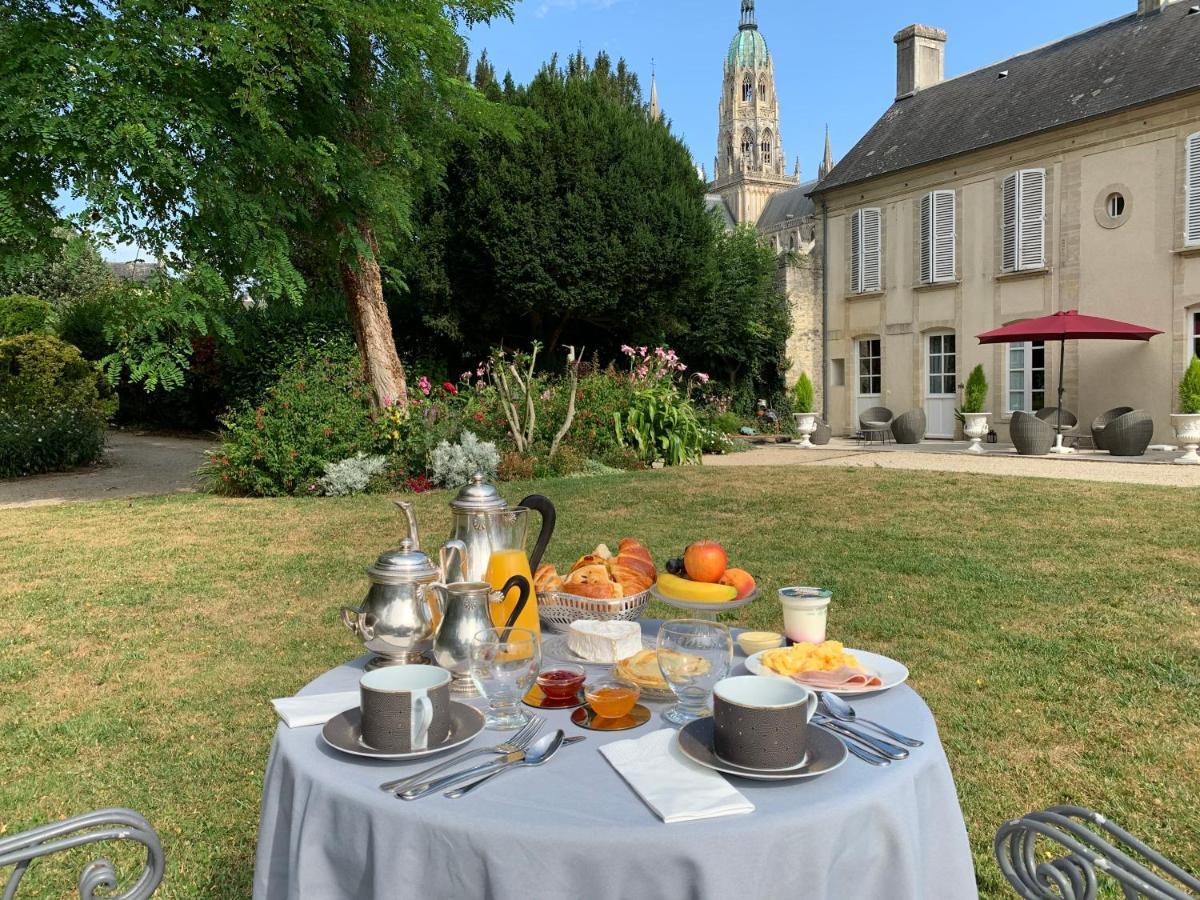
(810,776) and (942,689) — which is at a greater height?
(810,776)

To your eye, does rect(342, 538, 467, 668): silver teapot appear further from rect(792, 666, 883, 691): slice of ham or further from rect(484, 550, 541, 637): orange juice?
rect(792, 666, 883, 691): slice of ham

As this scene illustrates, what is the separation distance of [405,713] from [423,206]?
14410mm

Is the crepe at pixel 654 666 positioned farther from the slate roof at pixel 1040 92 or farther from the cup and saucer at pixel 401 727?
the slate roof at pixel 1040 92

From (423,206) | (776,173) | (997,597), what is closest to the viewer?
(997,597)

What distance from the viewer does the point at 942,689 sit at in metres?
3.48

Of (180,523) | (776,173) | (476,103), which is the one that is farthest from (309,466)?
(776,173)

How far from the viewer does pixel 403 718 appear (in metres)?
A: 1.31

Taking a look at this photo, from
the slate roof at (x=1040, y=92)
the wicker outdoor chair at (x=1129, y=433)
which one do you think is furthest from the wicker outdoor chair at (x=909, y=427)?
the slate roof at (x=1040, y=92)

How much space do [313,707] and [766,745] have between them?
2.70ft

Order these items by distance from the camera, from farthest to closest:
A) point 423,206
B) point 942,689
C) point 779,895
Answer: point 423,206 → point 942,689 → point 779,895

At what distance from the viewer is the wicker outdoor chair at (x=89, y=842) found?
1.44 metres

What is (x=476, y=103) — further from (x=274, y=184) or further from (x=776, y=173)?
(x=776, y=173)

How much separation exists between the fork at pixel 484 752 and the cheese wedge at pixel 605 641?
0.94 feet

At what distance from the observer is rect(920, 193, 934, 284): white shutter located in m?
16.8
